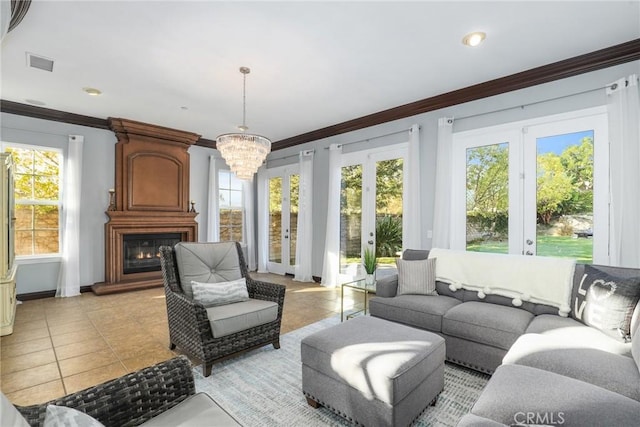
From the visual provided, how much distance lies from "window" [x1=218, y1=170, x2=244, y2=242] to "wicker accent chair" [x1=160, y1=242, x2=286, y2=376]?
397 centimetres

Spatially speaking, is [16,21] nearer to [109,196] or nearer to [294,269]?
[109,196]

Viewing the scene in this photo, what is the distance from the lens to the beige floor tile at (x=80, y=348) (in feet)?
9.21

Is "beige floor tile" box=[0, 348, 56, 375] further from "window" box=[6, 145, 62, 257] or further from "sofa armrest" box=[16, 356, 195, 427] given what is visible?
"window" box=[6, 145, 62, 257]

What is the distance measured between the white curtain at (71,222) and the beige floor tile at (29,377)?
9.06 ft

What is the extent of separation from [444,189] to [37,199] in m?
6.15

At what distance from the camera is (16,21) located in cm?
248

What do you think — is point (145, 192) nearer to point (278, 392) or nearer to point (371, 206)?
point (371, 206)

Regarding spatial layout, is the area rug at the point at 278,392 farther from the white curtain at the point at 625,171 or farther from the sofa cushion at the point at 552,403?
the white curtain at the point at 625,171

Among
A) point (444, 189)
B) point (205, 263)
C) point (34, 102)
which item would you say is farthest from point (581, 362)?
point (34, 102)

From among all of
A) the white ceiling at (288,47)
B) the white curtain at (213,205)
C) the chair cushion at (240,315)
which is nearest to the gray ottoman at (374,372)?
the chair cushion at (240,315)

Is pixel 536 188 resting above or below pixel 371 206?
above

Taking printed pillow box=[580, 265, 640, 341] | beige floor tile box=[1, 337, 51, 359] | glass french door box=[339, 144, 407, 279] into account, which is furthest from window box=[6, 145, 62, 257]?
printed pillow box=[580, 265, 640, 341]

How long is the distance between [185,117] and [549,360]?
543 cm

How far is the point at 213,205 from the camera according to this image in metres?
6.52
